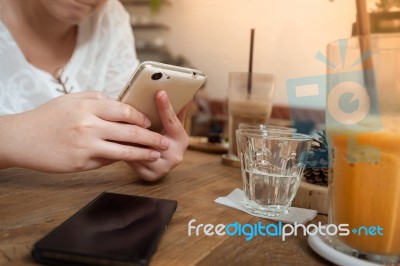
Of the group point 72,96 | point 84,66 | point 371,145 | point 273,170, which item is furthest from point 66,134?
point 84,66

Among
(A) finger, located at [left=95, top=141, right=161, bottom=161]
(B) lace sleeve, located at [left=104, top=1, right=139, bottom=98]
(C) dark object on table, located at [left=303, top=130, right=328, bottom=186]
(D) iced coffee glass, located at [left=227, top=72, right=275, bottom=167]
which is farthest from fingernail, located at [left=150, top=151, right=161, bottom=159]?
(B) lace sleeve, located at [left=104, top=1, right=139, bottom=98]

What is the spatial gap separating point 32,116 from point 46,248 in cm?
33

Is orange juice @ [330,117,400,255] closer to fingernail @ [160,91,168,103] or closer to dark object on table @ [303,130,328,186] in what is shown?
dark object on table @ [303,130,328,186]

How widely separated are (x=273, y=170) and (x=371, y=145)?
20cm

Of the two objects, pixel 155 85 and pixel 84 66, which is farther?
pixel 84 66

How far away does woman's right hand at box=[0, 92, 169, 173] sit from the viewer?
602 millimetres

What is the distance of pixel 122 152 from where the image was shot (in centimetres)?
63

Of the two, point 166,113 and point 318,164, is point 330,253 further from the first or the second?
point 166,113

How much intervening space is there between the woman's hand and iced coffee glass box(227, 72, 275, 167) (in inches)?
13.1

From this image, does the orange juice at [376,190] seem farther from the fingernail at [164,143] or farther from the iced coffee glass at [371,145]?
the fingernail at [164,143]

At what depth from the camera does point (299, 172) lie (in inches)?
23.4

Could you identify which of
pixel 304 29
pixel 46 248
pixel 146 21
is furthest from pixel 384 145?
pixel 146 21

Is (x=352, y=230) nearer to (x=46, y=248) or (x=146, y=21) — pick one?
(x=46, y=248)

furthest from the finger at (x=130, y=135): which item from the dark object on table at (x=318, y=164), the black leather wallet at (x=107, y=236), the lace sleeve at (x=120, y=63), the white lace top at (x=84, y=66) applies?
the lace sleeve at (x=120, y=63)
